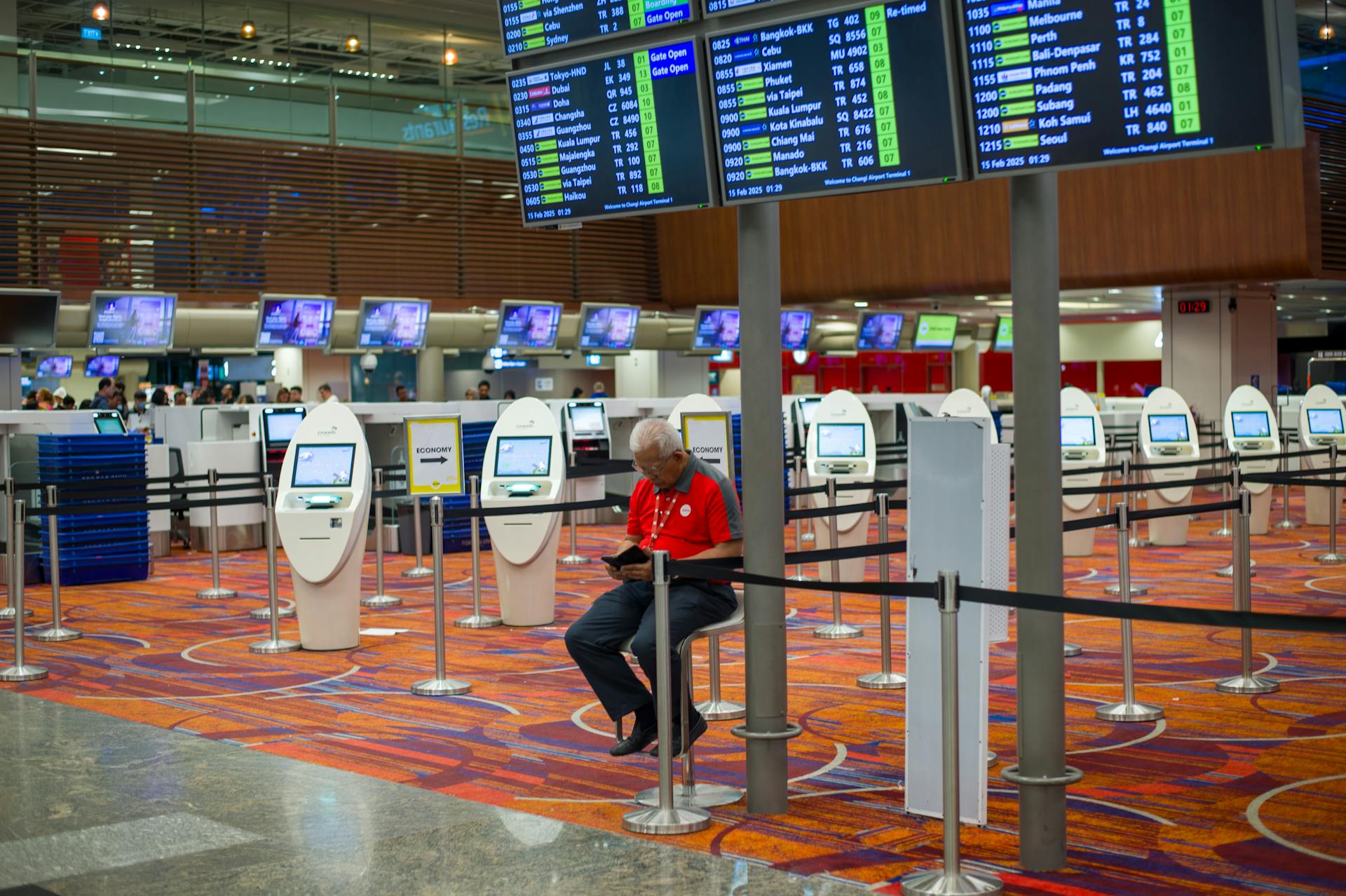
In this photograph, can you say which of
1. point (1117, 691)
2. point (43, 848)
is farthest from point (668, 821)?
point (1117, 691)

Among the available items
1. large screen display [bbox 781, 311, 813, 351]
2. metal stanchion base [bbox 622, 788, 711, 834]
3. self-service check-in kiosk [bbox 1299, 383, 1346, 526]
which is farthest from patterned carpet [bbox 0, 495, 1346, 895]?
large screen display [bbox 781, 311, 813, 351]

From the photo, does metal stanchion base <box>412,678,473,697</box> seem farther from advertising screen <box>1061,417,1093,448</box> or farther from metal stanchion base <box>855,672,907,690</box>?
advertising screen <box>1061,417,1093,448</box>

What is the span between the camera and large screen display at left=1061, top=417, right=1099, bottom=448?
1366 cm

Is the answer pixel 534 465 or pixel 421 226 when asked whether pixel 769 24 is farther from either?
pixel 421 226

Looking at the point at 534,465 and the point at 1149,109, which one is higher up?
the point at 1149,109

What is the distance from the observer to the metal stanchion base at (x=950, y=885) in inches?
159

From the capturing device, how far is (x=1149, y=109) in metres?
3.95

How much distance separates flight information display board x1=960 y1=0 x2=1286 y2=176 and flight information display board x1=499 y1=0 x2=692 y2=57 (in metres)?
1.20

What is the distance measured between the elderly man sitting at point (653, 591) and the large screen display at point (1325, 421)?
1156cm

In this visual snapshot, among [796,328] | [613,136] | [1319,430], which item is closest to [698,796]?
[613,136]

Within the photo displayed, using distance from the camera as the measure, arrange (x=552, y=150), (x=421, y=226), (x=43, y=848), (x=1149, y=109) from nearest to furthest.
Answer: (x=1149, y=109)
(x=43, y=848)
(x=552, y=150)
(x=421, y=226)

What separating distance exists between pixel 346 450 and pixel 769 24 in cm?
511

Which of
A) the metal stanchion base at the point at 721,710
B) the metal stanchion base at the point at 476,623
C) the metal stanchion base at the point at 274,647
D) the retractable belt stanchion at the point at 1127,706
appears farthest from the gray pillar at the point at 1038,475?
the metal stanchion base at the point at 476,623

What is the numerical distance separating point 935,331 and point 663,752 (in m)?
18.8
